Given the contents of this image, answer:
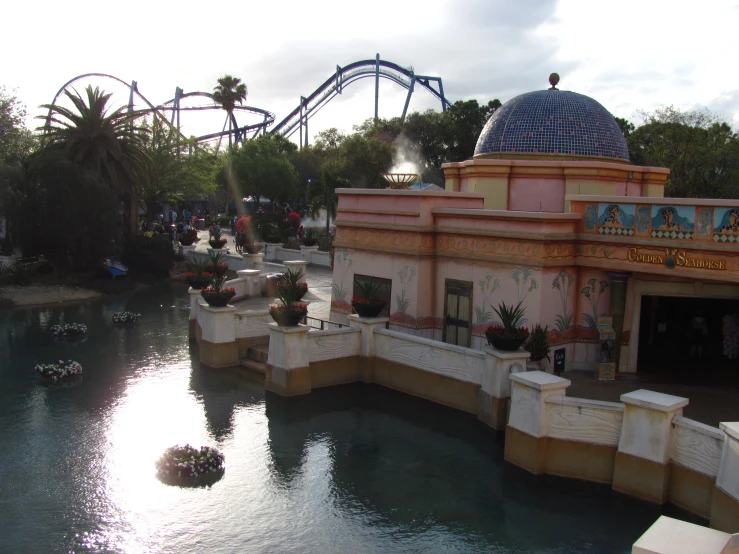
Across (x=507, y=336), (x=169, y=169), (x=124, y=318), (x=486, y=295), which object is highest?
(x=169, y=169)

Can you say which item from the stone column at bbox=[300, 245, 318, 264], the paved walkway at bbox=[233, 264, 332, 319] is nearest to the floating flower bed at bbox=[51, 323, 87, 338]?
the paved walkway at bbox=[233, 264, 332, 319]

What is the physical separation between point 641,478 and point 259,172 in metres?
52.0

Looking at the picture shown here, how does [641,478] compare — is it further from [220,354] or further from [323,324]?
[220,354]

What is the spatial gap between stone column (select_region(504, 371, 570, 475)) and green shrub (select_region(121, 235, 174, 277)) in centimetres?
3005

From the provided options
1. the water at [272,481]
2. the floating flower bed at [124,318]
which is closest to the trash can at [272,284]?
the floating flower bed at [124,318]

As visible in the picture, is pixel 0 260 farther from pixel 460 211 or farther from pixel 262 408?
pixel 460 211

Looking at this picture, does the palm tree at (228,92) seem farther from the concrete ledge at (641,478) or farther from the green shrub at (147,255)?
the concrete ledge at (641,478)

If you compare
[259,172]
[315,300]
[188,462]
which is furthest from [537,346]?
[259,172]

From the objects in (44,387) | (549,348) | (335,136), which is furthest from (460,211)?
(335,136)

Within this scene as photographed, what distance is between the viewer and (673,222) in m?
14.9

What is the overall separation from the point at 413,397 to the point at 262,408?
3868mm

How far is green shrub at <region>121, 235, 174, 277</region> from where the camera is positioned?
127ft

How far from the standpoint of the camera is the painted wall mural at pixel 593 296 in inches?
685

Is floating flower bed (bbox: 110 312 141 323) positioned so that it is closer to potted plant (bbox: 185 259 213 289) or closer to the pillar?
the pillar
